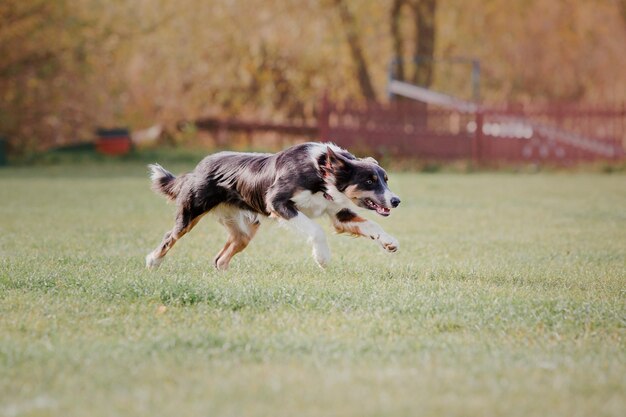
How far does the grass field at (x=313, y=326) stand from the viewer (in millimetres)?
4102

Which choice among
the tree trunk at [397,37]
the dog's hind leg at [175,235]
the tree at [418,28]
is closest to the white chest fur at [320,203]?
the dog's hind leg at [175,235]

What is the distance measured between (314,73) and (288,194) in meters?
27.6

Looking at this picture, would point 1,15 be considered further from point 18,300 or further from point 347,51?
point 18,300

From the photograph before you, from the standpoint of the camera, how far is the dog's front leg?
25.6 feet

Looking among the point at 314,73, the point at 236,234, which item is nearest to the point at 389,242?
the point at 236,234

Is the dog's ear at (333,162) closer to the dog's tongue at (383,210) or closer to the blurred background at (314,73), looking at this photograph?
the dog's tongue at (383,210)

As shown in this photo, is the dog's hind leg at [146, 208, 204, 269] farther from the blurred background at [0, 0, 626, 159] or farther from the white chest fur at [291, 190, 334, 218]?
the blurred background at [0, 0, 626, 159]

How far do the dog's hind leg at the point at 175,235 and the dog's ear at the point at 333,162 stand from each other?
1.28m

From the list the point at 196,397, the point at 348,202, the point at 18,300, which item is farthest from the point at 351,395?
the point at 348,202

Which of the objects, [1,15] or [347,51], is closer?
[1,15]

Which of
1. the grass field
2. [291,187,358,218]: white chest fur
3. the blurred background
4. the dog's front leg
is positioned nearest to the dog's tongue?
the dog's front leg

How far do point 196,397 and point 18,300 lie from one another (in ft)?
8.92

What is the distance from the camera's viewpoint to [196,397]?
411 cm

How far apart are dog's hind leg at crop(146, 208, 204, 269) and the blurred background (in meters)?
18.2
